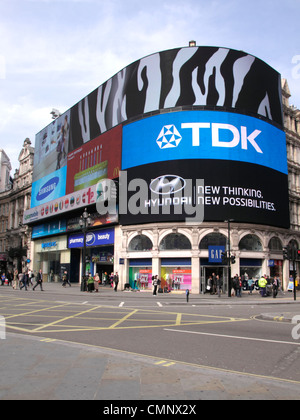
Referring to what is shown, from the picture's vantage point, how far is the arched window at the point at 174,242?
37.1 m

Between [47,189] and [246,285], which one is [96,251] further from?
[246,285]

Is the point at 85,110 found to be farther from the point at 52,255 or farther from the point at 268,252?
the point at 268,252

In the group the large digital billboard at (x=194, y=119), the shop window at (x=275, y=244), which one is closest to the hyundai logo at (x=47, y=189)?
the large digital billboard at (x=194, y=119)

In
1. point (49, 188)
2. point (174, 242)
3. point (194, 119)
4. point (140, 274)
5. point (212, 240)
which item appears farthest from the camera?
point (49, 188)

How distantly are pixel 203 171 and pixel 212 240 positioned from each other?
711 cm

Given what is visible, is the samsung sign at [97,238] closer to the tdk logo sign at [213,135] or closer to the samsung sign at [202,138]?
the samsung sign at [202,138]

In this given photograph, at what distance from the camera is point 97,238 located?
147 ft

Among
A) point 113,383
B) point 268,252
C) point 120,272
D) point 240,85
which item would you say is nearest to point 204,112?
point 240,85

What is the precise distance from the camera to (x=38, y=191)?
62.2 meters

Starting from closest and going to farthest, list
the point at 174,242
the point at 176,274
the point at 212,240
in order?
the point at 212,240, the point at 176,274, the point at 174,242

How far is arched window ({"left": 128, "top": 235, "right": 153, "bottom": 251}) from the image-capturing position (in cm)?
3890

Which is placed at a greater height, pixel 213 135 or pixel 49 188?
pixel 213 135

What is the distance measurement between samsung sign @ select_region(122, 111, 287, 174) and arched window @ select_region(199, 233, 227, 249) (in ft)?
26.1

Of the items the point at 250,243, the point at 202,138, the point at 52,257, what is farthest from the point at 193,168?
the point at 52,257
